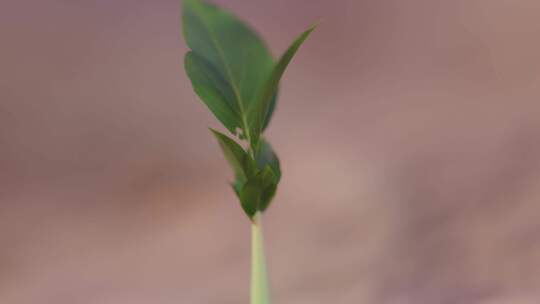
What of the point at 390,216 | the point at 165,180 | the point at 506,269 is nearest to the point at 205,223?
the point at 165,180

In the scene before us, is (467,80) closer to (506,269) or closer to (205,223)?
(506,269)

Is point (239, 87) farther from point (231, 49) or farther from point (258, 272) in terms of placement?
point (258, 272)

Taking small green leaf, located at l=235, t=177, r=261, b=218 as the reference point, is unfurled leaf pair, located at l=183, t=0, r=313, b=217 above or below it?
above

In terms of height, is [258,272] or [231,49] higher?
[231,49]

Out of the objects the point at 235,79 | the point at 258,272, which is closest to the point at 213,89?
the point at 235,79

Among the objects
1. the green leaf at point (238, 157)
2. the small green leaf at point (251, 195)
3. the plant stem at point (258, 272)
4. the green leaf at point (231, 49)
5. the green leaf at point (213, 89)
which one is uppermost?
the green leaf at point (231, 49)

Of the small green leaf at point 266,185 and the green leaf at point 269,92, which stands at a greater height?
the green leaf at point 269,92
